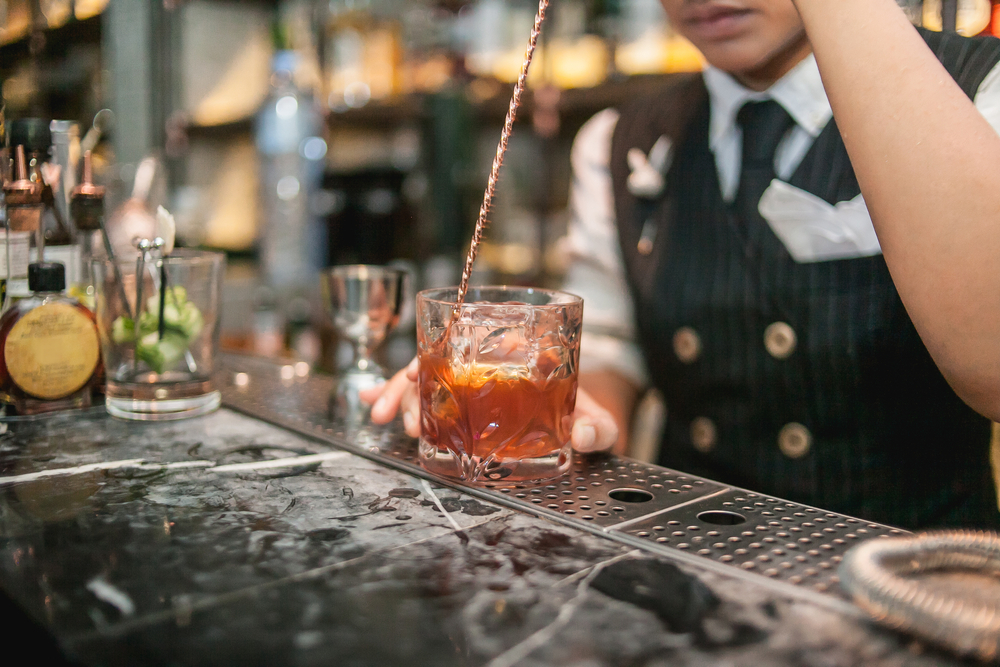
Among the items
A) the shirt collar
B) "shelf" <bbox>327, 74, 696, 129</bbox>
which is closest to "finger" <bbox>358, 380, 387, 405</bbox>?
the shirt collar

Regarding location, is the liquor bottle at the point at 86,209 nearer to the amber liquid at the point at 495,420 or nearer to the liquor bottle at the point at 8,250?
the liquor bottle at the point at 8,250

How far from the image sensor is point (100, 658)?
38 centimetres

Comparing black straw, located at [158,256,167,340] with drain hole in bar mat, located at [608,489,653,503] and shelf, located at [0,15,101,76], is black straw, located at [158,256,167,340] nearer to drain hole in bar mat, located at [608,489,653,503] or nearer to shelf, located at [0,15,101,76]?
drain hole in bar mat, located at [608,489,653,503]

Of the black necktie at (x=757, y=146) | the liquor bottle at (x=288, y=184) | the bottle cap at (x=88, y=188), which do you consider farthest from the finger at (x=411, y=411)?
the liquor bottle at (x=288, y=184)

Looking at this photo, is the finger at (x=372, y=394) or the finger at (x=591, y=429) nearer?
the finger at (x=591, y=429)

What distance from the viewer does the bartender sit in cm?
66

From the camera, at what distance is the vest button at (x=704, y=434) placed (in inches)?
45.3

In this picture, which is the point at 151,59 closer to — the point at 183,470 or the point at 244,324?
the point at 244,324

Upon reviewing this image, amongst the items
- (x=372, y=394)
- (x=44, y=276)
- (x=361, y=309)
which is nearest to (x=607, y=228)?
(x=361, y=309)

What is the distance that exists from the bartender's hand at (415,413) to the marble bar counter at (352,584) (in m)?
0.11

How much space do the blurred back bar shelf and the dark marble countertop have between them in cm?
95

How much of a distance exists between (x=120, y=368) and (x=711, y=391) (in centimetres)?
79

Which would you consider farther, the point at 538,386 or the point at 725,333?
the point at 725,333

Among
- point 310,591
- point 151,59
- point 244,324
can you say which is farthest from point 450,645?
point 151,59
